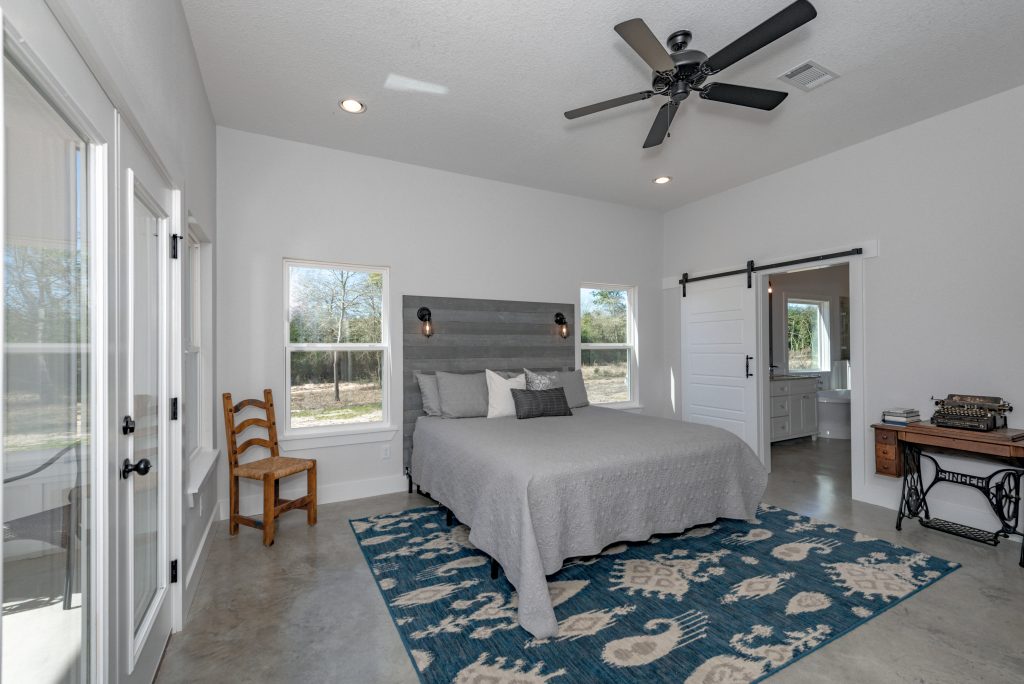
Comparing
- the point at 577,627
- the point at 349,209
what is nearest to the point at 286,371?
the point at 349,209

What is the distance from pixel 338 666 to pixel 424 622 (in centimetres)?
42

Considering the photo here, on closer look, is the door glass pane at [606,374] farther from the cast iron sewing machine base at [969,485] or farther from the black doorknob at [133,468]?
the black doorknob at [133,468]

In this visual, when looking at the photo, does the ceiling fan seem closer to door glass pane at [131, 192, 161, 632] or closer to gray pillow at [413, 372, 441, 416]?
door glass pane at [131, 192, 161, 632]

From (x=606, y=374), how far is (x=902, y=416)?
8.92 feet

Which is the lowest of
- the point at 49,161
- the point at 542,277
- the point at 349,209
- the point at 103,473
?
the point at 103,473

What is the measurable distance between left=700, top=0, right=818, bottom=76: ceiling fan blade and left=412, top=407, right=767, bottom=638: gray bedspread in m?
2.07

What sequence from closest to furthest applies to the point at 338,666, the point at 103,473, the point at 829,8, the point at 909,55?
the point at 103,473 → the point at 338,666 → the point at 829,8 → the point at 909,55

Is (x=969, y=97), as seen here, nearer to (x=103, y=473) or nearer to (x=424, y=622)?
(x=424, y=622)

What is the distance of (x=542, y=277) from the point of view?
16.6 ft

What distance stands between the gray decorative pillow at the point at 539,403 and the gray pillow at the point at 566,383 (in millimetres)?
139

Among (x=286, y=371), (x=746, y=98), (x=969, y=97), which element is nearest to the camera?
(x=746, y=98)

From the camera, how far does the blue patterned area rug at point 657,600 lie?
6.42 feet

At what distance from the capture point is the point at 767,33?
1.99 m

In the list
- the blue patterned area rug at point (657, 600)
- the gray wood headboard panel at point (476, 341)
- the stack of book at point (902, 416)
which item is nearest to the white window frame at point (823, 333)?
the stack of book at point (902, 416)
